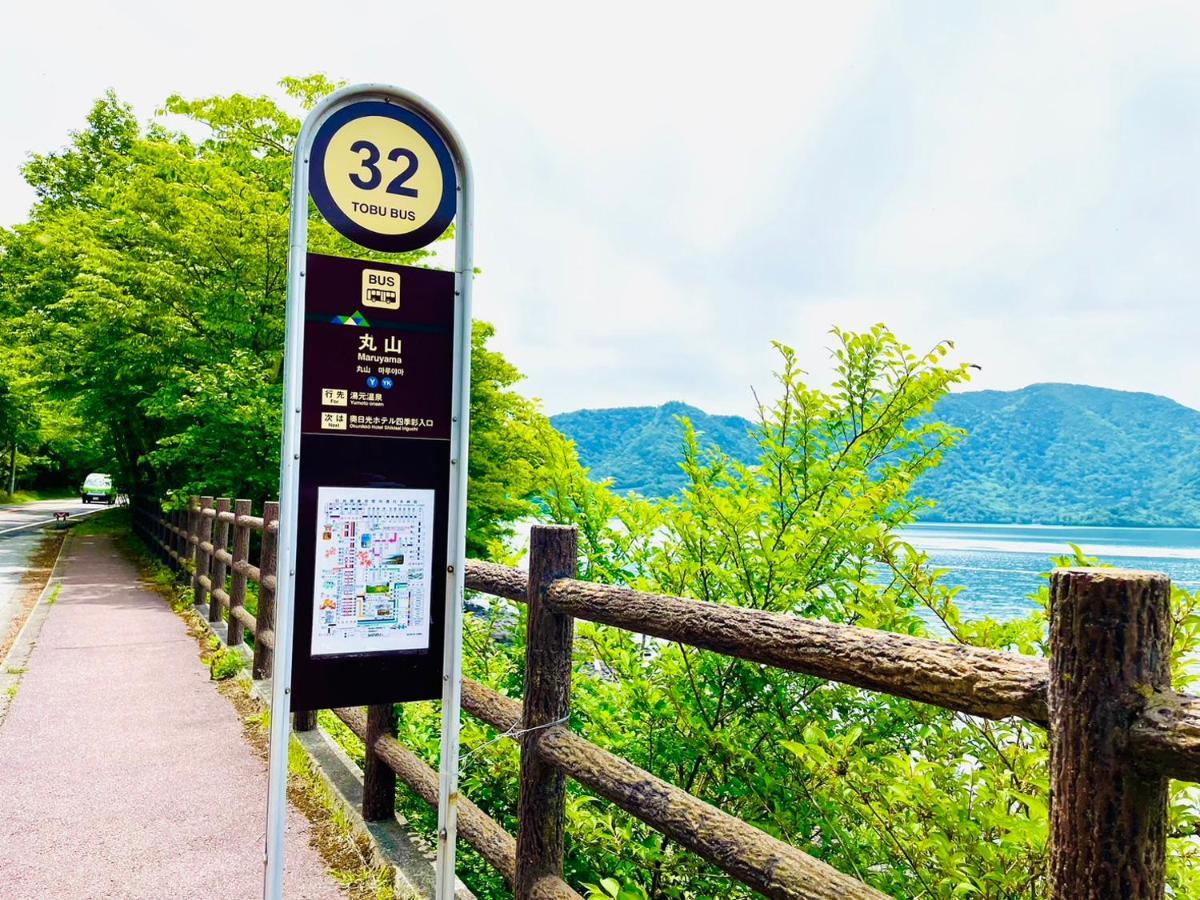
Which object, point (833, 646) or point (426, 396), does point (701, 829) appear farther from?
point (426, 396)

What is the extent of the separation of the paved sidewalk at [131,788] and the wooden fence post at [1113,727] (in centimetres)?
306

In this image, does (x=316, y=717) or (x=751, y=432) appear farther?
(x=316, y=717)

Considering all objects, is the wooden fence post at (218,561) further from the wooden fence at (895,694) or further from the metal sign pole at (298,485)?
the metal sign pole at (298,485)

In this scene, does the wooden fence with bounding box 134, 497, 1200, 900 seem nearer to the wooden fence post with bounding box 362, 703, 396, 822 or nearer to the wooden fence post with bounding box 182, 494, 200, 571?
the wooden fence post with bounding box 362, 703, 396, 822

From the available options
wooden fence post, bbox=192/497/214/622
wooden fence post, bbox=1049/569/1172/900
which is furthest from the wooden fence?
wooden fence post, bbox=192/497/214/622

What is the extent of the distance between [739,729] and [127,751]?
411cm

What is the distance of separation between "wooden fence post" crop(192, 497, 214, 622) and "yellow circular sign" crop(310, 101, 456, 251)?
26.4 feet

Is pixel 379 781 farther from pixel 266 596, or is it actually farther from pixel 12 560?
pixel 12 560

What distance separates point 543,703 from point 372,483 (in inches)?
36.1

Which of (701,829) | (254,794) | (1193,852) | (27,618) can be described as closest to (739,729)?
(701,829)

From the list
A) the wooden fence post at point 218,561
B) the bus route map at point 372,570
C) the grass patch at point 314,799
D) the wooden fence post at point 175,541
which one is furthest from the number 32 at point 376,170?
the wooden fence post at point 175,541

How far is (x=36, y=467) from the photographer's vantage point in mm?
58438

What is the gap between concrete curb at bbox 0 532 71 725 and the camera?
6602 millimetres

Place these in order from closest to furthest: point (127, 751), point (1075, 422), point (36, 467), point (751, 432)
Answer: point (751, 432)
point (127, 751)
point (36, 467)
point (1075, 422)
